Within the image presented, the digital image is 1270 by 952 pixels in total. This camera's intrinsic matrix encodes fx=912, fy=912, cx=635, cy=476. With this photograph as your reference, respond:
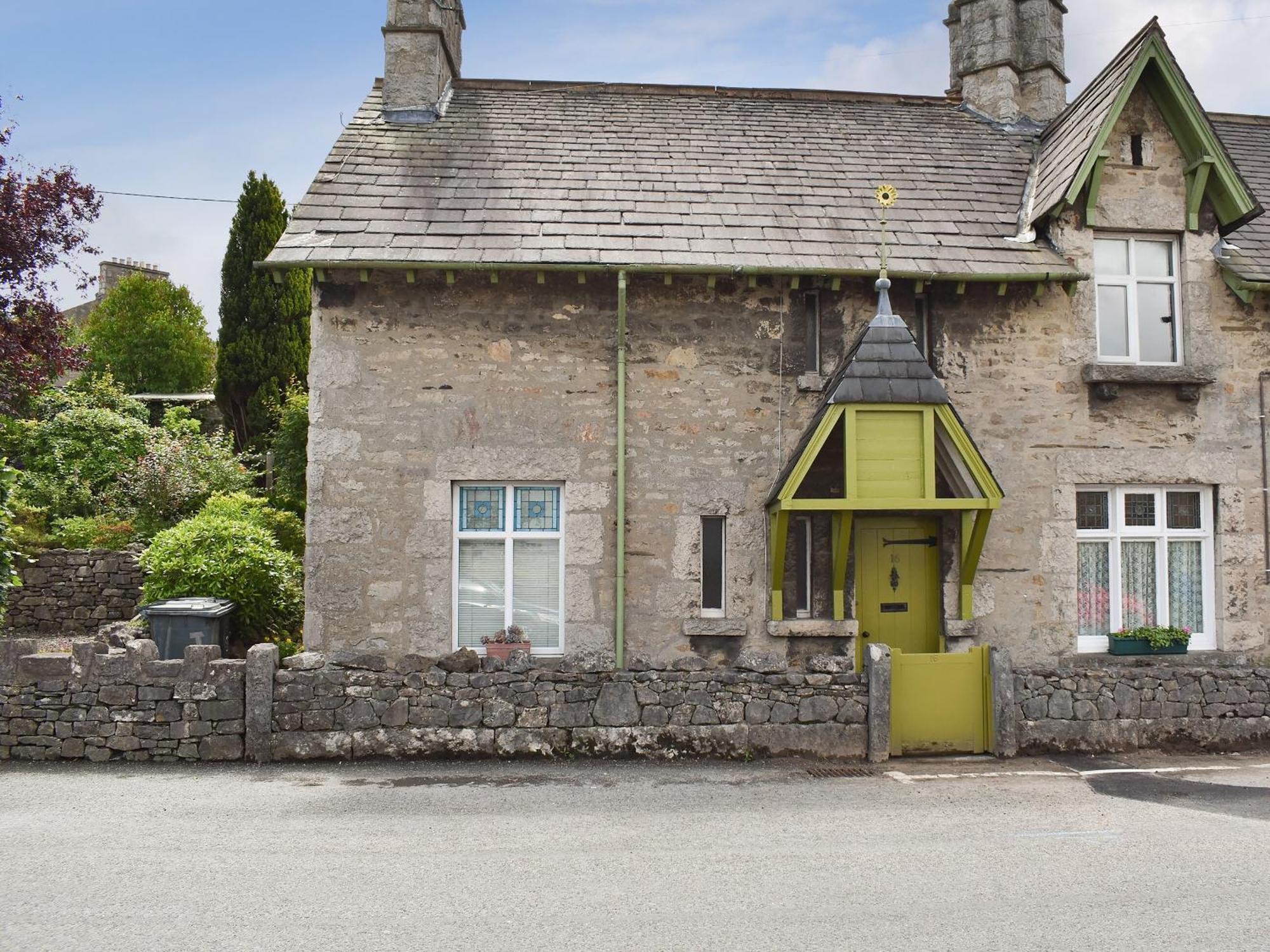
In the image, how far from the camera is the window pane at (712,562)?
34.3ft

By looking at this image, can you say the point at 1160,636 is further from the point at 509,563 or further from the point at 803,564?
the point at 509,563

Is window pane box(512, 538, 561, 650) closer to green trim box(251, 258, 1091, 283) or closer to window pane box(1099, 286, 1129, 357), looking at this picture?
green trim box(251, 258, 1091, 283)

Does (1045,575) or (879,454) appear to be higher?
(879,454)


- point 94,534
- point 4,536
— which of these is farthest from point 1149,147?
point 94,534

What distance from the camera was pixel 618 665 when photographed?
1006 centimetres

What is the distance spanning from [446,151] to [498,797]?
8.46 meters

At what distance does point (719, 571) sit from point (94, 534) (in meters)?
11.3

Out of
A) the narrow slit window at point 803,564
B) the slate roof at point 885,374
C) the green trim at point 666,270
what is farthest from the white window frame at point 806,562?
the green trim at point 666,270

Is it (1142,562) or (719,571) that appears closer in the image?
(719,571)

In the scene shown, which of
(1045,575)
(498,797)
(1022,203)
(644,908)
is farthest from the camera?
(1022,203)

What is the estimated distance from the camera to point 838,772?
8188mm

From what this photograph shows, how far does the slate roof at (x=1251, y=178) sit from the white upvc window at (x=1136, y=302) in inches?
29.6

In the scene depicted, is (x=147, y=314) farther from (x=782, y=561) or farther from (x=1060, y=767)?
(x=1060, y=767)

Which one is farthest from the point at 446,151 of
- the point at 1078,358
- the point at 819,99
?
the point at 1078,358
